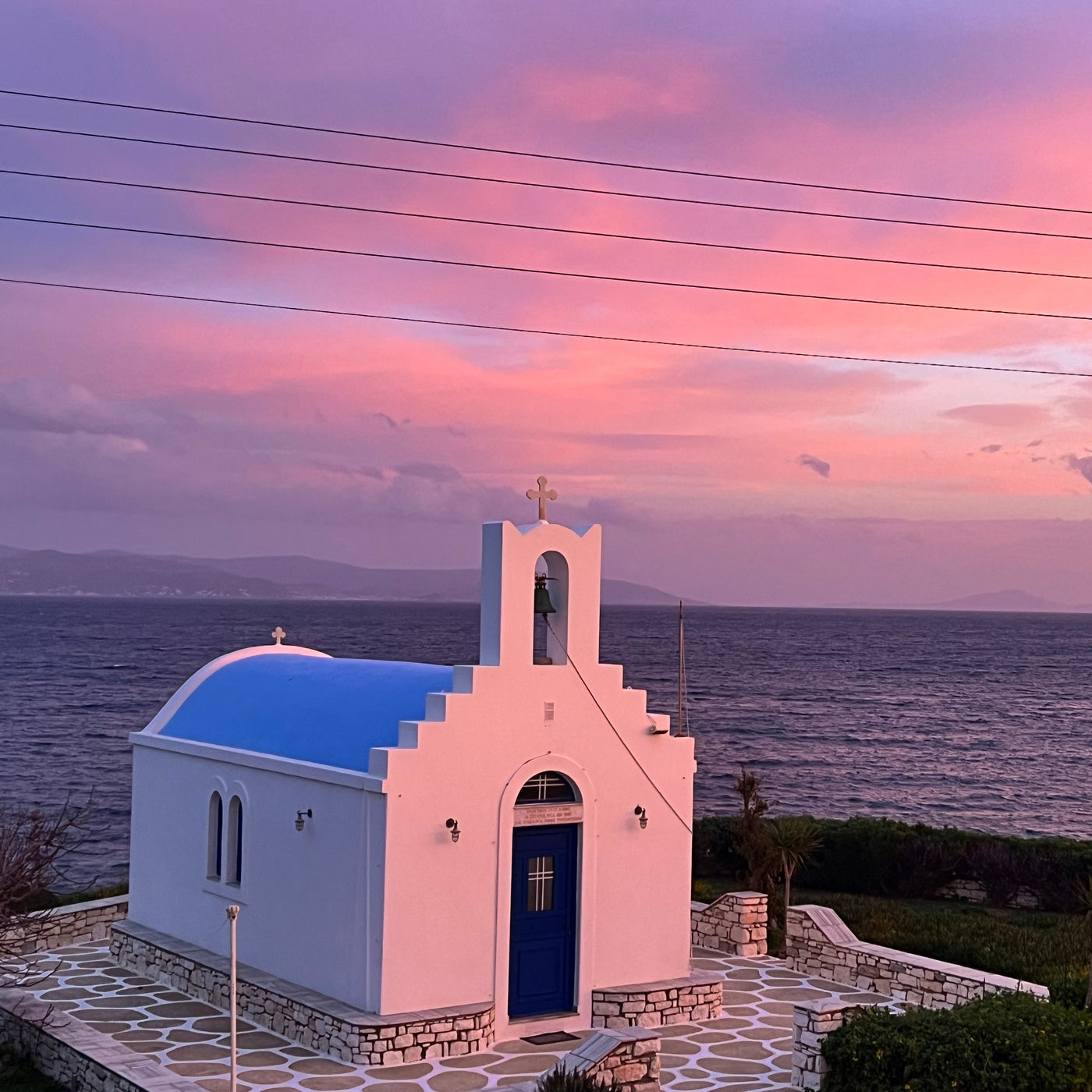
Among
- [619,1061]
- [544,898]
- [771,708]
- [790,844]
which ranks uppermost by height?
[544,898]

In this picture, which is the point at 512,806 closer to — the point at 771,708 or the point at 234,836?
the point at 234,836

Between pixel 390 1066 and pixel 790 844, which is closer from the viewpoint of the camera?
pixel 390 1066

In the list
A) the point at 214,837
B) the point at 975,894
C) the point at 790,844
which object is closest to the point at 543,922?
the point at 214,837

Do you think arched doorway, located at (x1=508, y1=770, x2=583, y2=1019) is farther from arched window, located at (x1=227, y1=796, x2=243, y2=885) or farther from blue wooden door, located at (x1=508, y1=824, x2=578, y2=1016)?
arched window, located at (x1=227, y1=796, x2=243, y2=885)

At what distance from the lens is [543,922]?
1750 cm

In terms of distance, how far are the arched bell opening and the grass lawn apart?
270 inches

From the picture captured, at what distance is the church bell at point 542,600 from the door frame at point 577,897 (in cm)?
175

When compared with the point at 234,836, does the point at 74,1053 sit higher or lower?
lower

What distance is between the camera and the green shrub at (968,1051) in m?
12.8

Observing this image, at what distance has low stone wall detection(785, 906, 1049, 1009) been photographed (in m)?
17.7

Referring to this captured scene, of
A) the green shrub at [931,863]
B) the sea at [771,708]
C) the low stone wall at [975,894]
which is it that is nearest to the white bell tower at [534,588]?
the green shrub at [931,863]

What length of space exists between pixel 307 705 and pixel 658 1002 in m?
5.91

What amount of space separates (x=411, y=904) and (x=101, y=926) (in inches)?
319

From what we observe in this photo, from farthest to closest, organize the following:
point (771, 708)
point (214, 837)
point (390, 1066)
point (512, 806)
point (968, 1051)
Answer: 1. point (771, 708)
2. point (214, 837)
3. point (512, 806)
4. point (390, 1066)
5. point (968, 1051)
